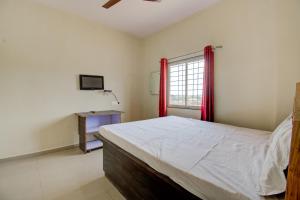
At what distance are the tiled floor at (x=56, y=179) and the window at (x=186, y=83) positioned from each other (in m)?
2.15

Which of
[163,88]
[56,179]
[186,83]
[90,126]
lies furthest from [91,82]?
[186,83]

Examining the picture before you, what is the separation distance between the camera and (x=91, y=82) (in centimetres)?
339

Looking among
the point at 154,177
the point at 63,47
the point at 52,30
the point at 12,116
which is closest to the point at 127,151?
the point at 154,177

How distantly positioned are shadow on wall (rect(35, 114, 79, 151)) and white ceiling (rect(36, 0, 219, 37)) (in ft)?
7.32

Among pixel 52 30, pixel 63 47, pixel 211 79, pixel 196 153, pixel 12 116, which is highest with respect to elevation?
pixel 52 30

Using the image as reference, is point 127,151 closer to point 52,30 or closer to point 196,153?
point 196,153

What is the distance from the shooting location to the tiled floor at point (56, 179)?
175cm

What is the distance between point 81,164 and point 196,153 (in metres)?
2.11

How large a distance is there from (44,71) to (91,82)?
90cm

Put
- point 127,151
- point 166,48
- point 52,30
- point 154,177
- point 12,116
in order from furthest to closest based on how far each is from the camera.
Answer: point 166,48 → point 52,30 → point 12,116 → point 127,151 → point 154,177

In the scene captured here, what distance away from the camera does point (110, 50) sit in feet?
12.3

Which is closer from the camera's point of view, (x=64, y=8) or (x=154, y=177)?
(x=154, y=177)

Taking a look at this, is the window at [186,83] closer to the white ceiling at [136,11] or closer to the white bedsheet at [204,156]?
the white ceiling at [136,11]

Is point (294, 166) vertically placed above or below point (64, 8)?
below
